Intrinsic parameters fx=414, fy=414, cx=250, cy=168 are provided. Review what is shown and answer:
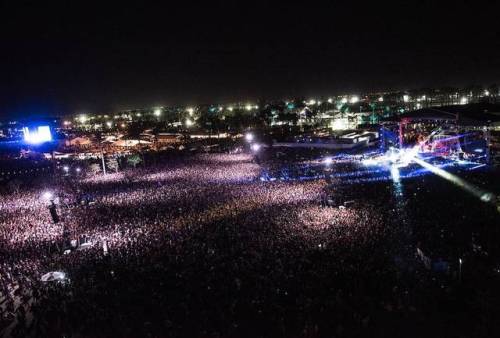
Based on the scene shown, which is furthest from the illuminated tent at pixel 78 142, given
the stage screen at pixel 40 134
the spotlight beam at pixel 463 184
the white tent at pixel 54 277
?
the white tent at pixel 54 277

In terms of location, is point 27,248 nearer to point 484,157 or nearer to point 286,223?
point 286,223

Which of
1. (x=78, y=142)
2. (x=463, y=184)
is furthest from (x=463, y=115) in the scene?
(x=78, y=142)

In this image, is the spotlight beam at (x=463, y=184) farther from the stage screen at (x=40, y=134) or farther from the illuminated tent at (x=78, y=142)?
the illuminated tent at (x=78, y=142)

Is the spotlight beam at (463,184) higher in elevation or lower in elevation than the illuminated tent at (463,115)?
lower

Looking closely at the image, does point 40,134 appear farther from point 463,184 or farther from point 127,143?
point 463,184

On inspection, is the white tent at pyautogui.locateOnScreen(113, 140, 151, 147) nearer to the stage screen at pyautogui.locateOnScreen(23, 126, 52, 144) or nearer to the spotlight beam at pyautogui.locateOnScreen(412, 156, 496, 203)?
the stage screen at pyautogui.locateOnScreen(23, 126, 52, 144)

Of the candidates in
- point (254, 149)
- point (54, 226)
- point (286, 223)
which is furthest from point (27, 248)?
point (254, 149)

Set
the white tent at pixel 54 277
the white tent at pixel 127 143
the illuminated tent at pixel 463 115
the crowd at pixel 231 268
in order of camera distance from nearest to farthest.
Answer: the crowd at pixel 231 268
the white tent at pixel 54 277
the illuminated tent at pixel 463 115
the white tent at pixel 127 143

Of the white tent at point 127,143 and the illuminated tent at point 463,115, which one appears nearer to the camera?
the illuminated tent at point 463,115

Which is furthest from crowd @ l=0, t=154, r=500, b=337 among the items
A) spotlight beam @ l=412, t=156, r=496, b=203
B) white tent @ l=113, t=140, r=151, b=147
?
white tent @ l=113, t=140, r=151, b=147

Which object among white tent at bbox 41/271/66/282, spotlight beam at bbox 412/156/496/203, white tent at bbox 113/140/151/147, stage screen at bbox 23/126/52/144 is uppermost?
stage screen at bbox 23/126/52/144
